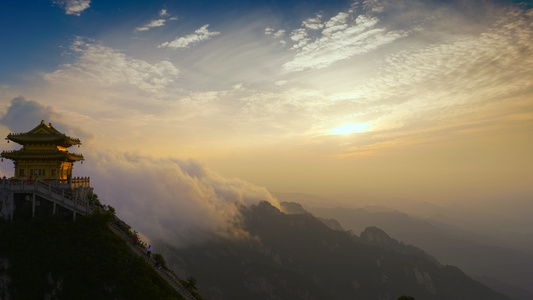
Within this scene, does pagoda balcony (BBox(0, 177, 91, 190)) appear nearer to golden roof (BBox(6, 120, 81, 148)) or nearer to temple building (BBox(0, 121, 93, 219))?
temple building (BBox(0, 121, 93, 219))

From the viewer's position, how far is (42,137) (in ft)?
178

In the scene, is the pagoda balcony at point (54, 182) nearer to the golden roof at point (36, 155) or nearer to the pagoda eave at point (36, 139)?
the golden roof at point (36, 155)

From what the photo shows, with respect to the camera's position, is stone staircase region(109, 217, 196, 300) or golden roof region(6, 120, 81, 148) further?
golden roof region(6, 120, 81, 148)

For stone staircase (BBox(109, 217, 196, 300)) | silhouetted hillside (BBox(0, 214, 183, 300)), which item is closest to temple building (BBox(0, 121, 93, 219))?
silhouetted hillside (BBox(0, 214, 183, 300))

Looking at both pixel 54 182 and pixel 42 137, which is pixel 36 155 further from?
pixel 54 182

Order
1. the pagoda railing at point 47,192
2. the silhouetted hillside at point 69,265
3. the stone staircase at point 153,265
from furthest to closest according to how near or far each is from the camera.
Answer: the pagoda railing at point 47,192 < the stone staircase at point 153,265 < the silhouetted hillside at point 69,265

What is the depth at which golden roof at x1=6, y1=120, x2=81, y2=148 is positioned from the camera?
2106 inches

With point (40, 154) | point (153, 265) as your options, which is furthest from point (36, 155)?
point (153, 265)

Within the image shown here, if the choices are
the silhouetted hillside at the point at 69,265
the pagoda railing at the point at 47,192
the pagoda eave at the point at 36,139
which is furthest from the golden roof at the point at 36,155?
the silhouetted hillside at the point at 69,265

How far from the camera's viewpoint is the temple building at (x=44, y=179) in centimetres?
4706

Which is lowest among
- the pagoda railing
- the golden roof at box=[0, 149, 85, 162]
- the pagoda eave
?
the pagoda railing

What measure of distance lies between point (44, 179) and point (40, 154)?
4775mm

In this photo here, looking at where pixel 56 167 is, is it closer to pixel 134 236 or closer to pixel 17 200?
pixel 17 200

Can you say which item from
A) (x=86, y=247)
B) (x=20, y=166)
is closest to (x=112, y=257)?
(x=86, y=247)
